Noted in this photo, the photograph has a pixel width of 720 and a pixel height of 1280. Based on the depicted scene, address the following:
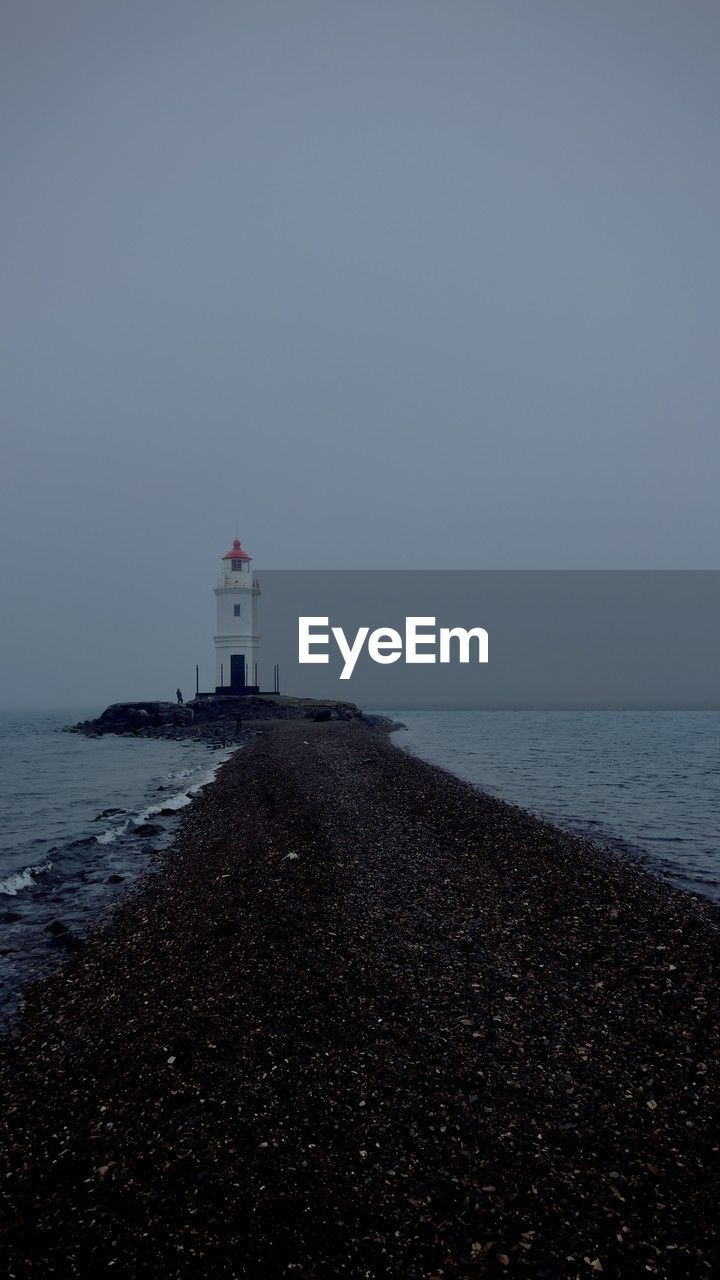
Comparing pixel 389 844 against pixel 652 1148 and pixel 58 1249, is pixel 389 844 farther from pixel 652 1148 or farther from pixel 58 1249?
pixel 58 1249

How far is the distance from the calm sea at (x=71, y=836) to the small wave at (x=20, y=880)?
3 centimetres

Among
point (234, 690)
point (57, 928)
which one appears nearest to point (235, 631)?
point (234, 690)

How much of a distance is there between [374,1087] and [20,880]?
13.3 meters

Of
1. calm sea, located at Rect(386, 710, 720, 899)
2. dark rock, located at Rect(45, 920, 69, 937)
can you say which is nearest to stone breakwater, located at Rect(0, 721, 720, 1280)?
dark rock, located at Rect(45, 920, 69, 937)

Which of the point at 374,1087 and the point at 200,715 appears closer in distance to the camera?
the point at 374,1087

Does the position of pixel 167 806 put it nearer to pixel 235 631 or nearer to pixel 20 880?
pixel 20 880

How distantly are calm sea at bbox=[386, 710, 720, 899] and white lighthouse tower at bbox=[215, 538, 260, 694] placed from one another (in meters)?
26.3

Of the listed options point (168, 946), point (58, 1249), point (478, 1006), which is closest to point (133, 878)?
point (168, 946)

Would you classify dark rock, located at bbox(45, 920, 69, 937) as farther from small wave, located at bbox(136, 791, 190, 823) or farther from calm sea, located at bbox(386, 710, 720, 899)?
calm sea, located at bbox(386, 710, 720, 899)

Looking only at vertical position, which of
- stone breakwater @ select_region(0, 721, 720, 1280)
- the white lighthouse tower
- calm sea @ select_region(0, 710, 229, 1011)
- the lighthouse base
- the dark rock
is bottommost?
calm sea @ select_region(0, 710, 229, 1011)

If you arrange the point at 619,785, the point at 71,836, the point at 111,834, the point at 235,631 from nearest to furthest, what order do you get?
1. the point at 111,834
2. the point at 71,836
3. the point at 619,785
4. the point at 235,631

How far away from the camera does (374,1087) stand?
23.6ft

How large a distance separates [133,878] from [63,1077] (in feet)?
31.3

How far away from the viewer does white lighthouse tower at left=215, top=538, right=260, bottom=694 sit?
79688mm
